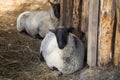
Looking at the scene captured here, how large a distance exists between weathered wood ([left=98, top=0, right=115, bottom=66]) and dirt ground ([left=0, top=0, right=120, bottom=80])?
22cm

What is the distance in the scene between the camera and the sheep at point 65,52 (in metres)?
7.36

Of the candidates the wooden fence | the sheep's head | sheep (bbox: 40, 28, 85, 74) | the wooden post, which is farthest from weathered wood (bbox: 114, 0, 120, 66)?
the wooden post

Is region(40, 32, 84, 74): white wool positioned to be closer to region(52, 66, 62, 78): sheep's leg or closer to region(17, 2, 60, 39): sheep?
region(52, 66, 62, 78): sheep's leg

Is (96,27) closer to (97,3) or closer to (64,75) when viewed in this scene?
(97,3)

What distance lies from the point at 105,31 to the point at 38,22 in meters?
2.81

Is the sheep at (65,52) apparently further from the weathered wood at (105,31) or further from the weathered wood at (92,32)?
the weathered wood at (105,31)

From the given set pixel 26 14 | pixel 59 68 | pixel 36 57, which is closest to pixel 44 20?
pixel 26 14

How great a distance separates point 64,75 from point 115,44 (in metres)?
1.12

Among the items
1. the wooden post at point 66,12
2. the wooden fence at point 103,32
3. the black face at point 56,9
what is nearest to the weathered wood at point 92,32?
the wooden fence at point 103,32

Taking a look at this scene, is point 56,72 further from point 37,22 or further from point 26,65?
point 37,22

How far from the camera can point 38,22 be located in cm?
968

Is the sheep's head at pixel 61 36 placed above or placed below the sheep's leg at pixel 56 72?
above

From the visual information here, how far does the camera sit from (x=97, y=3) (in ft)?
23.5

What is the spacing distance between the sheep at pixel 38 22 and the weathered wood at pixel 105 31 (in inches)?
71.8
